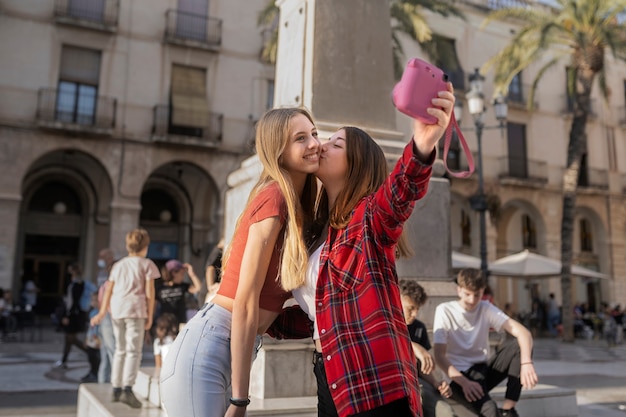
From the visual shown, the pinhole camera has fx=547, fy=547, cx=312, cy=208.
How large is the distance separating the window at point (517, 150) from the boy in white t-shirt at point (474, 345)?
72.8 feet

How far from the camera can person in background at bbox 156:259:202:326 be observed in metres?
6.20

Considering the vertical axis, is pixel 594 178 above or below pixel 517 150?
below

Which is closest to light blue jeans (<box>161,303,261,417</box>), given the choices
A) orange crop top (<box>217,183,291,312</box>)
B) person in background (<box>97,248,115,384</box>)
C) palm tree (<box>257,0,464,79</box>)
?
orange crop top (<box>217,183,291,312</box>)

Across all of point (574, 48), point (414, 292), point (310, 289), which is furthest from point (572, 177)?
point (310, 289)

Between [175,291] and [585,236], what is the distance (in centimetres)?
2551

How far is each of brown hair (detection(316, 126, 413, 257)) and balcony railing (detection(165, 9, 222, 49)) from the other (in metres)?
18.5

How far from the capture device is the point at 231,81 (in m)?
19.8

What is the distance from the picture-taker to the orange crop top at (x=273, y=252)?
5.51 ft

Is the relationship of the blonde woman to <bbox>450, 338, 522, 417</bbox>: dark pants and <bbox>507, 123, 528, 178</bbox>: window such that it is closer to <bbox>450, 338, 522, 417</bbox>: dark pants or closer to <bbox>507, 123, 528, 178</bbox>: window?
<bbox>450, 338, 522, 417</bbox>: dark pants

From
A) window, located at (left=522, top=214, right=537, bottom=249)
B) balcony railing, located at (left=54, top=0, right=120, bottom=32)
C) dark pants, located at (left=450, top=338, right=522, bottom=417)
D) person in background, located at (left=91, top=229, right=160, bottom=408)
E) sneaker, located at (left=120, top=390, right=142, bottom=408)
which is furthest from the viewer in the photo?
window, located at (left=522, top=214, right=537, bottom=249)

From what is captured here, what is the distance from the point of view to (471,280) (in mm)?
3232

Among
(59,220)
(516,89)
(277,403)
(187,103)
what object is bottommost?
(277,403)

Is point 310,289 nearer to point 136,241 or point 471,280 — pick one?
point 471,280

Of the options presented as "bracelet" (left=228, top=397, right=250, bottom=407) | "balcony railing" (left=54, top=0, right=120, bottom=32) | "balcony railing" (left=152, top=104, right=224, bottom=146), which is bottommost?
"bracelet" (left=228, top=397, right=250, bottom=407)
